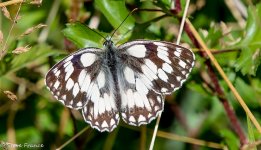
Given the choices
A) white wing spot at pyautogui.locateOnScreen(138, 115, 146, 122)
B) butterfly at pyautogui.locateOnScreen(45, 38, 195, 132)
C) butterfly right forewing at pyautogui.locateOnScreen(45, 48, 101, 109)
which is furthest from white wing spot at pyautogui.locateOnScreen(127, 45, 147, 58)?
white wing spot at pyautogui.locateOnScreen(138, 115, 146, 122)

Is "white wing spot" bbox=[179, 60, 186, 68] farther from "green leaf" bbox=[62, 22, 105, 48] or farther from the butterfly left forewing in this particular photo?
"green leaf" bbox=[62, 22, 105, 48]

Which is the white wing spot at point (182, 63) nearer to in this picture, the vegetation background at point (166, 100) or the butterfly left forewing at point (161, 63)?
the butterfly left forewing at point (161, 63)

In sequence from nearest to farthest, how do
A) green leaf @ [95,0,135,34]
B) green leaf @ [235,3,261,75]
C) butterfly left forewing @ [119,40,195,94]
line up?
butterfly left forewing @ [119,40,195,94], green leaf @ [235,3,261,75], green leaf @ [95,0,135,34]

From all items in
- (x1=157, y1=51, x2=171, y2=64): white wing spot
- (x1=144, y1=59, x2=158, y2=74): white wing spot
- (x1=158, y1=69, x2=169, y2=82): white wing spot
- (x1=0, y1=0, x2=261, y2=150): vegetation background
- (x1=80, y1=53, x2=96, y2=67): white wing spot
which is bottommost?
(x1=0, y1=0, x2=261, y2=150): vegetation background

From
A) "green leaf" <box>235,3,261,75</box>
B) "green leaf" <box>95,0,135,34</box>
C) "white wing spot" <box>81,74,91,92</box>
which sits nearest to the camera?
"white wing spot" <box>81,74,91,92</box>

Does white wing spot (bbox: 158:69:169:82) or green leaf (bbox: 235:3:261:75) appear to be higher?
green leaf (bbox: 235:3:261:75)

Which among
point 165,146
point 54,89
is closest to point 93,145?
point 165,146
